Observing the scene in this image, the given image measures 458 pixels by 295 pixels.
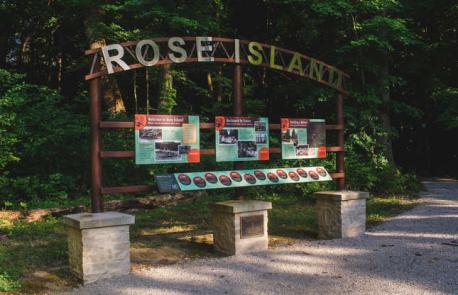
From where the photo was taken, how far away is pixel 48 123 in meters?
12.1

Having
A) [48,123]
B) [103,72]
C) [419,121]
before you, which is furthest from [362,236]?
[419,121]

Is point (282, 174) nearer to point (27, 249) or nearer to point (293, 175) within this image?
point (293, 175)

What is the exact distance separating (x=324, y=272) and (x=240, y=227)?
1432 mm

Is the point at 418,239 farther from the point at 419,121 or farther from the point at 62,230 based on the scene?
the point at 419,121

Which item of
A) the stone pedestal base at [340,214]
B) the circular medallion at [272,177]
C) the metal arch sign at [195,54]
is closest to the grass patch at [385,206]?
the stone pedestal base at [340,214]

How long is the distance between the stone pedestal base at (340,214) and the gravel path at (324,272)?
10.6 inches

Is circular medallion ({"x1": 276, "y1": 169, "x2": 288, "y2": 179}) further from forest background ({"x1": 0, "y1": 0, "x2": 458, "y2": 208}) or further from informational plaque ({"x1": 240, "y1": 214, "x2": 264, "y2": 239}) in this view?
forest background ({"x1": 0, "y1": 0, "x2": 458, "y2": 208})

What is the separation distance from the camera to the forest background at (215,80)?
11961 millimetres

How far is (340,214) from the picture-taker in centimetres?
771

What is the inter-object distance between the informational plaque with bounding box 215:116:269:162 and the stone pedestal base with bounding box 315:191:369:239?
143 cm

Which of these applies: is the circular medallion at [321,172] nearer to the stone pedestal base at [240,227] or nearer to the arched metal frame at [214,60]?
the arched metal frame at [214,60]

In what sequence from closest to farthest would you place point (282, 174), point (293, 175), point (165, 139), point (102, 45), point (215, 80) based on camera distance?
1. point (165, 139)
2. point (282, 174)
3. point (293, 175)
4. point (102, 45)
5. point (215, 80)

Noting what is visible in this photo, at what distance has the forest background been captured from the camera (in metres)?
12.0

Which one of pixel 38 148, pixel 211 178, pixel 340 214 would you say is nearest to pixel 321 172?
pixel 340 214
